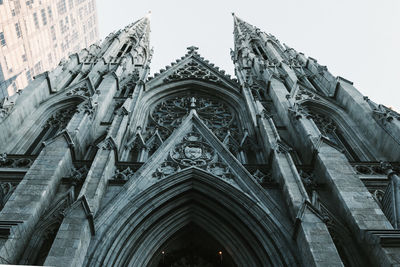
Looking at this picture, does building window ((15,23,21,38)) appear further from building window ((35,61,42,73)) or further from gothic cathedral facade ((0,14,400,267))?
gothic cathedral facade ((0,14,400,267))

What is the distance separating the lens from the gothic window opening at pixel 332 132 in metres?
13.3

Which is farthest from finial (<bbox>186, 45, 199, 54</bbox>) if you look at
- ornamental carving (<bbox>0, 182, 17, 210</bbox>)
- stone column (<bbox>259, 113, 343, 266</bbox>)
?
ornamental carving (<bbox>0, 182, 17, 210</bbox>)

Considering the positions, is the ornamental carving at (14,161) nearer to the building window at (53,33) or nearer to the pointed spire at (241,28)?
the pointed spire at (241,28)

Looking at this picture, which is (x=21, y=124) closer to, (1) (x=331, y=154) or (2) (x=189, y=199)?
(2) (x=189, y=199)

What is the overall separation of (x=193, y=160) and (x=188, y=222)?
2020 millimetres

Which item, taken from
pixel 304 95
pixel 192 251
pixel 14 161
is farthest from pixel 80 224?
pixel 304 95

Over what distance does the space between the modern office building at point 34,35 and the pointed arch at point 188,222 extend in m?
22.9

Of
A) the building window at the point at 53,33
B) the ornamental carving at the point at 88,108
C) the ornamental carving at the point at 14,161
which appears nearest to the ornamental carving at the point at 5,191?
the ornamental carving at the point at 14,161

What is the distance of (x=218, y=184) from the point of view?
32.3 ft

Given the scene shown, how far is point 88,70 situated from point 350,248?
16.8 meters

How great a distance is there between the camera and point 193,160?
10883mm

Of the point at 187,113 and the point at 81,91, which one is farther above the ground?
the point at 81,91

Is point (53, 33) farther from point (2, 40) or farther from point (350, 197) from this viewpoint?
point (350, 197)

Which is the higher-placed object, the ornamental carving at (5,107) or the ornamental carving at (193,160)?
the ornamental carving at (5,107)
